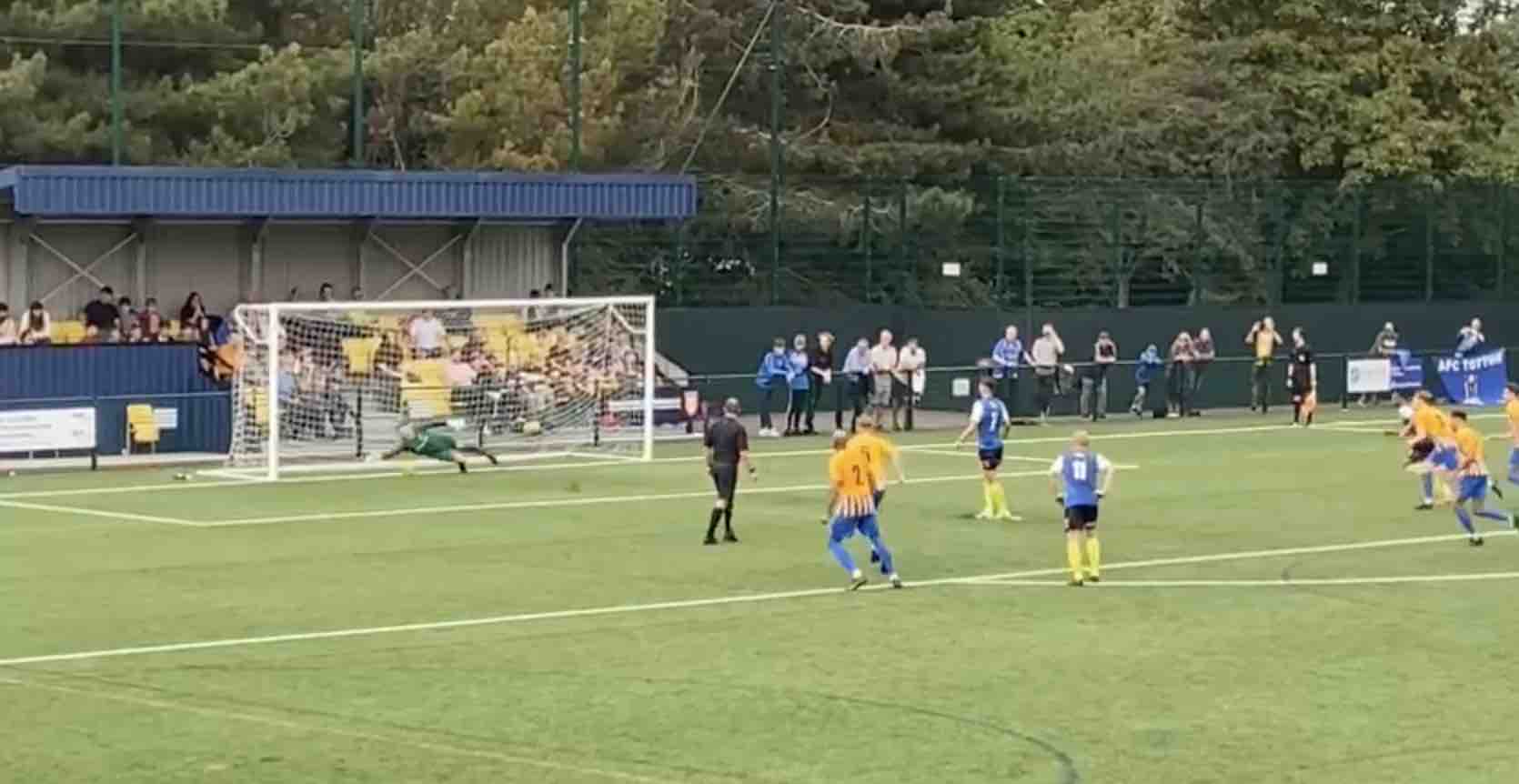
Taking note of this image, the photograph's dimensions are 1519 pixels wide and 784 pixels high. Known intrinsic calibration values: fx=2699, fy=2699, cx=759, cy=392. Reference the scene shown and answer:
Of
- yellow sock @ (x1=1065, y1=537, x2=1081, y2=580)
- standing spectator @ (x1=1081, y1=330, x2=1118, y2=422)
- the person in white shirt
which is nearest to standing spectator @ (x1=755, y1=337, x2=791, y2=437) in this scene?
the person in white shirt

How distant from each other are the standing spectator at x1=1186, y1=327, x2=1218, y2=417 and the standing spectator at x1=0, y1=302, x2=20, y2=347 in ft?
79.9

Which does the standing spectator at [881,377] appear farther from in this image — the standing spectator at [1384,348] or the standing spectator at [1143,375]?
the standing spectator at [1384,348]

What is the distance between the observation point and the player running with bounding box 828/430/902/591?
82.7ft

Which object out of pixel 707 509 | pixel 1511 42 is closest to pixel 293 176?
pixel 707 509

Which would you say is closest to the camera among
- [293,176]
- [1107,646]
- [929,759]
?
[929,759]

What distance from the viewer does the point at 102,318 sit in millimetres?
42750

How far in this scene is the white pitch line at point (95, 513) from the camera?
32156mm

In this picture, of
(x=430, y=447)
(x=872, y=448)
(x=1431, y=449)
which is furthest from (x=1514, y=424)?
(x=430, y=447)

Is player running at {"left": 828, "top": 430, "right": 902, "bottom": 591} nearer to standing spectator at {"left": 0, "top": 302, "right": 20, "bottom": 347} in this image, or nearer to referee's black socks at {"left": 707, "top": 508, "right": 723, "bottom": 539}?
referee's black socks at {"left": 707, "top": 508, "right": 723, "bottom": 539}

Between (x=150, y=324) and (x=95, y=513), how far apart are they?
9.70m

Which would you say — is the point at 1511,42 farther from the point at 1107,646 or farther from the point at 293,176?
the point at 1107,646

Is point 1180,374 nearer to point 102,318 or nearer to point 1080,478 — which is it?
point 102,318

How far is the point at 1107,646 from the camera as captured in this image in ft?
71.8

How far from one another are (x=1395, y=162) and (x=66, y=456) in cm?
3858
